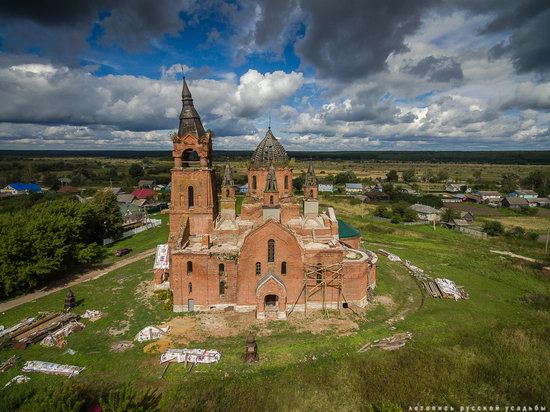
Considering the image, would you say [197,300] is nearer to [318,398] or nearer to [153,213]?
[318,398]

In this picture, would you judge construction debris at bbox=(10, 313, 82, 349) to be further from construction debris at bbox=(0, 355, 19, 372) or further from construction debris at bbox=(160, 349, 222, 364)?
construction debris at bbox=(160, 349, 222, 364)

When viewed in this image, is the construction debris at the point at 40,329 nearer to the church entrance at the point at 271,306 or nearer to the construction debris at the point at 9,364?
the construction debris at the point at 9,364

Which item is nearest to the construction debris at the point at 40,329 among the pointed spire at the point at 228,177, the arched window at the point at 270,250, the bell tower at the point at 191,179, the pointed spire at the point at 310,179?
the bell tower at the point at 191,179

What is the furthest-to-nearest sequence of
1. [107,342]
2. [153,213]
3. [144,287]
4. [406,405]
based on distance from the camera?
[153,213], [144,287], [107,342], [406,405]

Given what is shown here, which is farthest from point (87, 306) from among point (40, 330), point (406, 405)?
point (406, 405)

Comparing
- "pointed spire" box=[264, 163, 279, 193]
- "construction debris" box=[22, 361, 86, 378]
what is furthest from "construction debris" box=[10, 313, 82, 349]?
"pointed spire" box=[264, 163, 279, 193]

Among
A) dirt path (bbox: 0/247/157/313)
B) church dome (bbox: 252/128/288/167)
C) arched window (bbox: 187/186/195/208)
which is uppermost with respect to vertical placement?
church dome (bbox: 252/128/288/167)

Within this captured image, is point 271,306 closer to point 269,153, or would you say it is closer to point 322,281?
point 322,281
